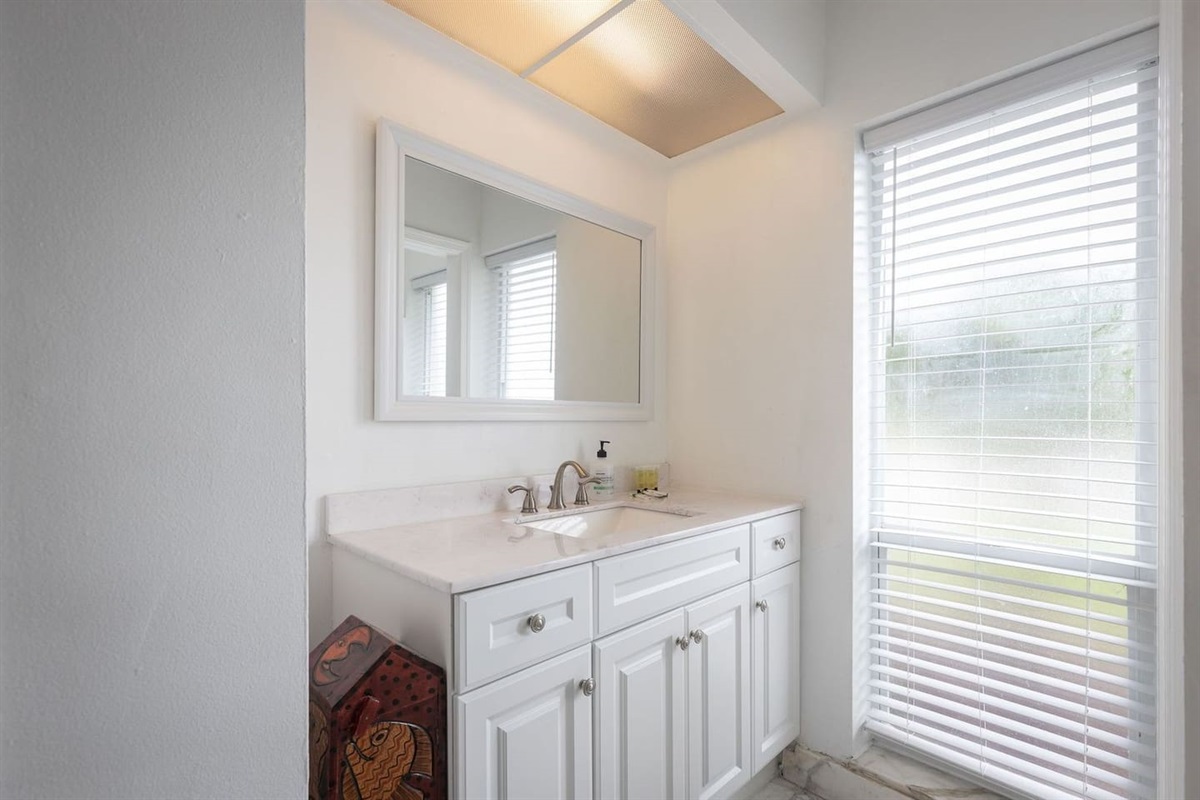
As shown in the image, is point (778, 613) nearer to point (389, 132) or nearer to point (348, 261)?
point (348, 261)

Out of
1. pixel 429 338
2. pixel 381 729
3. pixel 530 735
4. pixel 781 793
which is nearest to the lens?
pixel 381 729

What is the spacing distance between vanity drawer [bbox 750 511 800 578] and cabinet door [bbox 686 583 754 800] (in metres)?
0.11

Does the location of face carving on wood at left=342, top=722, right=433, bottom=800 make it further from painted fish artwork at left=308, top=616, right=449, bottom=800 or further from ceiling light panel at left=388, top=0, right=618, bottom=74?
ceiling light panel at left=388, top=0, right=618, bottom=74

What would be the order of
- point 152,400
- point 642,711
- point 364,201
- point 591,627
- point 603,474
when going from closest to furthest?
1. point 152,400
2. point 591,627
3. point 642,711
4. point 364,201
5. point 603,474

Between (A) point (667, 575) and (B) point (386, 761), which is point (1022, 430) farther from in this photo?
(B) point (386, 761)

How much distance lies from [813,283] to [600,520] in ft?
3.41

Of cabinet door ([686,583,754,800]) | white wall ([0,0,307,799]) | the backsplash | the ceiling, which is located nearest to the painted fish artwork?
white wall ([0,0,307,799])

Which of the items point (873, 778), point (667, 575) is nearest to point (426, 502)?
point (667, 575)

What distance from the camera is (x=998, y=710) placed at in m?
1.52

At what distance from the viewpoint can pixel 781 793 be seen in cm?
175

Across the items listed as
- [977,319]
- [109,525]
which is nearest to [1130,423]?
[977,319]

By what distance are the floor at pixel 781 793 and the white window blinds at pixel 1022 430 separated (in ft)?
1.05

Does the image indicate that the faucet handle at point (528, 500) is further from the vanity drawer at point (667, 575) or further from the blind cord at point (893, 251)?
the blind cord at point (893, 251)

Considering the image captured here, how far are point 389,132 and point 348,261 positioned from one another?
35 centimetres
